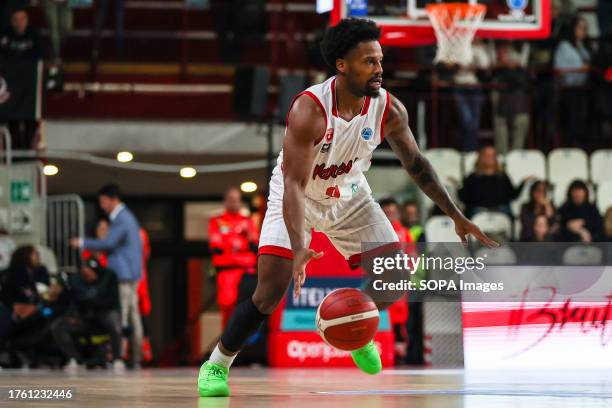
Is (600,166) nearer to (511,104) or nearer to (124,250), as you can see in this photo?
(511,104)

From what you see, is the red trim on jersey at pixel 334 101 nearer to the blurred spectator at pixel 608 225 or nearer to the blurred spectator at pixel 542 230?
the blurred spectator at pixel 542 230

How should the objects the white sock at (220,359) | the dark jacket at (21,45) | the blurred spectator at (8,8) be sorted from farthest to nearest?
the blurred spectator at (8,8), the dark jacket at (21,45), the white sock at (220,359)

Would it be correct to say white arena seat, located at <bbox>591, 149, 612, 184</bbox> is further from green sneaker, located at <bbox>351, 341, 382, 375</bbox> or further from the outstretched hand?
the outstretched hand

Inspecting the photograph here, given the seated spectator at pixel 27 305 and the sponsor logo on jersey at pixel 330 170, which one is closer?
the sponsor logo on jersey at pixel 330 170


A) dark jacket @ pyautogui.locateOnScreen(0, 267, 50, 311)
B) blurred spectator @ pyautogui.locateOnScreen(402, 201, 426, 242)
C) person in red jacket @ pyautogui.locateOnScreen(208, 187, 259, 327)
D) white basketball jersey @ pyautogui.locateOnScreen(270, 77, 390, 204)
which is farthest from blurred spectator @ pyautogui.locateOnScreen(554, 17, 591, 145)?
white basketball jersey @ pyautogui.locateOnScreen(270, 77, 390, 204)

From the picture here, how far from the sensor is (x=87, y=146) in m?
16.9

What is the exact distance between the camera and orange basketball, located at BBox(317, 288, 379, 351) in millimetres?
6602

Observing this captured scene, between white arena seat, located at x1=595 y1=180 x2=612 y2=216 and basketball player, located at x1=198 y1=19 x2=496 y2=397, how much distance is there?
867 cm

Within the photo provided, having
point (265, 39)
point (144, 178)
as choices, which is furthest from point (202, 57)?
point (144, 178)

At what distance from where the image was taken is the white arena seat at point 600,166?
16.1m

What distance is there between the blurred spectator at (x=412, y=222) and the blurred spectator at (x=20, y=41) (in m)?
4.85

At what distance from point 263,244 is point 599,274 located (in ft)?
12.8

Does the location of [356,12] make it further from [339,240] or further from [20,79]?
[339,240]

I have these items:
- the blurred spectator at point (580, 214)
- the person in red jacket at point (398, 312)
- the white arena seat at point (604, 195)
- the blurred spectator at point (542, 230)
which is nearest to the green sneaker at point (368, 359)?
the person in red jacket at point (398, 312)
